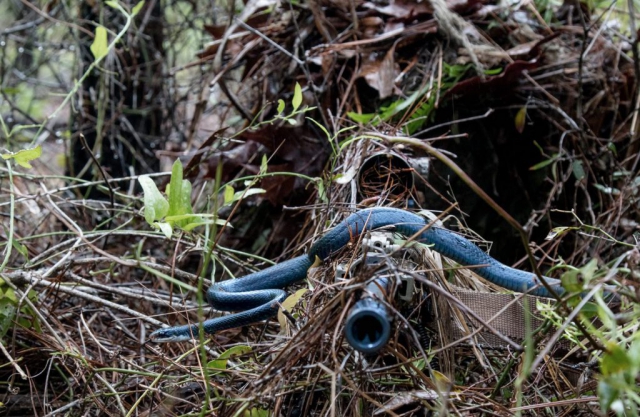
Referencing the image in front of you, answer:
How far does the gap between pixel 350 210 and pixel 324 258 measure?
208 mm

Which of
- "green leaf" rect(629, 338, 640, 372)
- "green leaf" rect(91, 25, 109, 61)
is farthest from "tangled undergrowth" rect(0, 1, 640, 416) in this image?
"green leaf" rect(91, 25, 109, 61)

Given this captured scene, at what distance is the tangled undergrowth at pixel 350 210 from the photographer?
1.63 m

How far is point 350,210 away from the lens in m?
1.99

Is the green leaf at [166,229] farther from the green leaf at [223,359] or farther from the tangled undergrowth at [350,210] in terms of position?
the green leaf at [223,359]

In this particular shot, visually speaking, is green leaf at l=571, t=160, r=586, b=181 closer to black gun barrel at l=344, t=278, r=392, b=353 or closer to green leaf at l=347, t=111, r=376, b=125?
green leaf at l=347, t=111, r=376, b=125

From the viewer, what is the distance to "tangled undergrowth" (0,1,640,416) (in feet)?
5.34

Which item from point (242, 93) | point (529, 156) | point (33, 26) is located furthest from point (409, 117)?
point (33, 26)

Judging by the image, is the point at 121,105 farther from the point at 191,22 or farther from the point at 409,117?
the point at 409,117

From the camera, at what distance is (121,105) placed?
423cm

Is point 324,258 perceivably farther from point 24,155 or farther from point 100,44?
point 100,44

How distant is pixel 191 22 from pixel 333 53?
6.34ft

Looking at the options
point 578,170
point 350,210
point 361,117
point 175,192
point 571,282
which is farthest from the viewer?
point 578,170

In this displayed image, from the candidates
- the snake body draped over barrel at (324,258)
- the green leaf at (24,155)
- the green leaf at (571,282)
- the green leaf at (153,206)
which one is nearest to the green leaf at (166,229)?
the green leaf at (153,206)

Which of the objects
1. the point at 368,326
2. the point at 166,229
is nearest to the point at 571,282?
the point at 368,326
